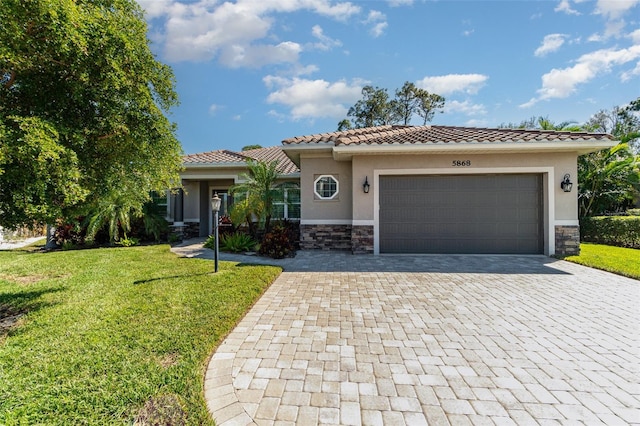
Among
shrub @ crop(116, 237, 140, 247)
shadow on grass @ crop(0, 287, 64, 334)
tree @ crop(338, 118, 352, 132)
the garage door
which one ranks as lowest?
shadow on grass @ crop(0, 287, 64, 334)

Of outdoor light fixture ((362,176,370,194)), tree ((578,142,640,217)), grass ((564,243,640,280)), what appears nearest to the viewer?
grass ((564,243,640,280))

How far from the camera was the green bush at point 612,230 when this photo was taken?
11984 mm

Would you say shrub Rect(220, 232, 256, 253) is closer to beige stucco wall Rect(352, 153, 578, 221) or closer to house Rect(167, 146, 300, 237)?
house Rect(167, 146, 300, 237)

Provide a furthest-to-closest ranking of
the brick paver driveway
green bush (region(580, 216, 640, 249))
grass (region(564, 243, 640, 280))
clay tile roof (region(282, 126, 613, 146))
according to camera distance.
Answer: green bush (region(580, 216, 640, 249)) < clay tile roof (region(282, 126, 613, 146)) < grass (region(564, 243, 640, 280)) < the brick paver driveway

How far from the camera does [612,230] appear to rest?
42.1ft

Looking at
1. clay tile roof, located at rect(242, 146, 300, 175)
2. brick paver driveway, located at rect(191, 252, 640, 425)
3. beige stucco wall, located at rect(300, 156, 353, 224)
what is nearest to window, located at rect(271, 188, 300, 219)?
beige stucco wall, located at rect(300, 156, 353, 224)

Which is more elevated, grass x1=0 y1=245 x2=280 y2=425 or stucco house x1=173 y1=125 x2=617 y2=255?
stucco house x1=173 y1=125 x2=617 y2=255

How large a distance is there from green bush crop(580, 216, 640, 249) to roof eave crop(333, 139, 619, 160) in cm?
555

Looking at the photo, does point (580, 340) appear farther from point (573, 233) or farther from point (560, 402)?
point (573, 233)

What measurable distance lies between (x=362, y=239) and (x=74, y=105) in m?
8.48

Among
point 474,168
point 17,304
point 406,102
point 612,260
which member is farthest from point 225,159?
point 406,102

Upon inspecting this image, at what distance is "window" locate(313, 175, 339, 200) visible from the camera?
36.8ft

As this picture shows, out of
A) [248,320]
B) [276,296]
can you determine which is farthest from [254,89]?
[248,320]

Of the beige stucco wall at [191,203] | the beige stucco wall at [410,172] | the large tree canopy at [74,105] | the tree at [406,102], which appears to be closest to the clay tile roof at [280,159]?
the beige stucco wall at [410,172]
